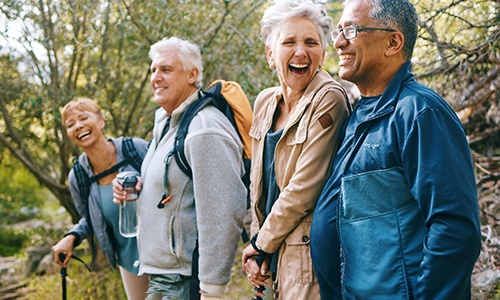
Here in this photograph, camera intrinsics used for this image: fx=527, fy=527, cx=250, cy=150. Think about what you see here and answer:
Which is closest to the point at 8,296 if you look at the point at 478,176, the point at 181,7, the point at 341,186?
the point at 181,7

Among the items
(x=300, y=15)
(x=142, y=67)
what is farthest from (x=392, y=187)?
(x=142, y=67)

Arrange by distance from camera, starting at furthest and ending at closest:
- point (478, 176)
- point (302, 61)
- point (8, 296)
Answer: point (8, 296)
point (478, 176)
point (302, 61)

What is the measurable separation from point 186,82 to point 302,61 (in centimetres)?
88

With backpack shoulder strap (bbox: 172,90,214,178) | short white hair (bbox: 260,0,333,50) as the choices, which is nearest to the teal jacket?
short white hair (bbox: 260,0,333,50)

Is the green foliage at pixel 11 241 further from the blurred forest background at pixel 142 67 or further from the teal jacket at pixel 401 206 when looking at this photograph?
the teal jacket at pixel 401 206

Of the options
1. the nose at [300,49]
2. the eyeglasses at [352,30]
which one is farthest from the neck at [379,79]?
the nose at [300,49]

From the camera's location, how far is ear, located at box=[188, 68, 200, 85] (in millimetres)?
2926

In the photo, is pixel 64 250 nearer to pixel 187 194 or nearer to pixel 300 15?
pixel 187 194

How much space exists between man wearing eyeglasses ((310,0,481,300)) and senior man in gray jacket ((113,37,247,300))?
723 millimetres

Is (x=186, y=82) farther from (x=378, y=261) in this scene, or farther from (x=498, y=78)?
(x=498, y=78)

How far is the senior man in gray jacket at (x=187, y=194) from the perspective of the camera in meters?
2.57

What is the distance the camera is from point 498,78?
382cm

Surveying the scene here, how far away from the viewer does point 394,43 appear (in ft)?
6.05

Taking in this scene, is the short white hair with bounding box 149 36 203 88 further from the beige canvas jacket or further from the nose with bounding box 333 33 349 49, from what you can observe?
the nose with bounding box 333 33 349 49
